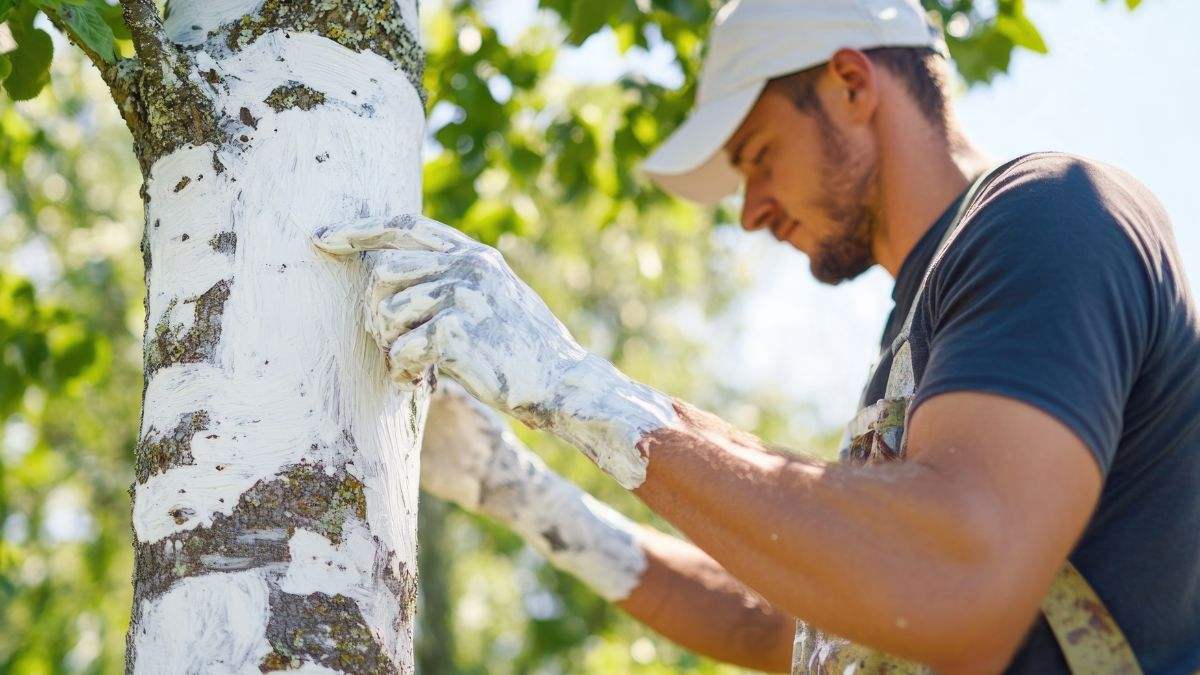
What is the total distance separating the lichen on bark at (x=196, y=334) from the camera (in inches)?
57.2

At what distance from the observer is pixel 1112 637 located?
1398mm

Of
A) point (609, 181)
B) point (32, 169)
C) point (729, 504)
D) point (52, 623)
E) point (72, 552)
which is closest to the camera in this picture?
point (729, 504)

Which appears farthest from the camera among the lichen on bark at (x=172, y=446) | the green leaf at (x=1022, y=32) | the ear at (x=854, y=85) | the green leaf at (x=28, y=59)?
the green leaf at (x=1022, y=32)

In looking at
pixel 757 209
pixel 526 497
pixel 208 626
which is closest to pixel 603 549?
pixel 526 497

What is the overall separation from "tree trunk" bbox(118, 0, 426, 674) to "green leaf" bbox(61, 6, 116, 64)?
54mm

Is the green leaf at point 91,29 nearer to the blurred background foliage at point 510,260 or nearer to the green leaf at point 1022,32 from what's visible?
the blurred background foliage at point 510,260

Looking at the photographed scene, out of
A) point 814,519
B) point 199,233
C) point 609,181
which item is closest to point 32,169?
point 609,181

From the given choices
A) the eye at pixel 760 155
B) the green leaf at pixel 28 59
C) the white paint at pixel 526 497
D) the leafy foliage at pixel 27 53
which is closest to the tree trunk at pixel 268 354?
the leafy foliage at pixel 27 53

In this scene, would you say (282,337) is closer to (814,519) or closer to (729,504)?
(729,504)

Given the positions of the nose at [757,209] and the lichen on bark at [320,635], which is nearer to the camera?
the lichen on bark at [320,635]

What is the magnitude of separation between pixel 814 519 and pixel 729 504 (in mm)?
112

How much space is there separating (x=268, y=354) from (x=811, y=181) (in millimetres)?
1350

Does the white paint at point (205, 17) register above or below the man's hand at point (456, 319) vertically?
above

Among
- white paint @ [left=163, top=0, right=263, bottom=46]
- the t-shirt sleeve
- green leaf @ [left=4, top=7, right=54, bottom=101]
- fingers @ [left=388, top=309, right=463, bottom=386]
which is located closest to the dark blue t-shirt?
the t-shirt sleeve
